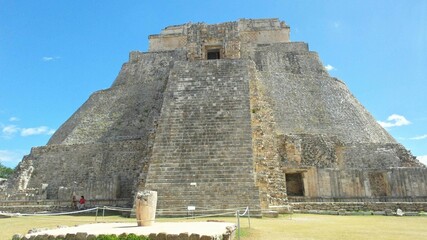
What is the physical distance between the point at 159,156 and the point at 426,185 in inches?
393

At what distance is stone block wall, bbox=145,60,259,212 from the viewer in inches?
423

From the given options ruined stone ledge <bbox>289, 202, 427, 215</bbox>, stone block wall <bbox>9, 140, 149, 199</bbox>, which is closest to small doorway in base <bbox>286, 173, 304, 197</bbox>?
ruined stone ledge <bbox>289, 202, 427, 215</bbox>

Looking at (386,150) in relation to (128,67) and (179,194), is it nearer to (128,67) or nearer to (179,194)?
(179,194)

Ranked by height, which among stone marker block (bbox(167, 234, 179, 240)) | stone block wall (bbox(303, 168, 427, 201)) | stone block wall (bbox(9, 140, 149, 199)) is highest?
stone block wall (bbox(9, 140, 149, 199))

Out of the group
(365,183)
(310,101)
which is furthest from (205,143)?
(310,101)

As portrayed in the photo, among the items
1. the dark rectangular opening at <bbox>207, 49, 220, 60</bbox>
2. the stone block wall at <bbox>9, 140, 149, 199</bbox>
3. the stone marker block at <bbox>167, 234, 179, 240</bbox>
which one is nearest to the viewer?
the stone marker block at <bbox>167, 234, 179, 240</bbox>

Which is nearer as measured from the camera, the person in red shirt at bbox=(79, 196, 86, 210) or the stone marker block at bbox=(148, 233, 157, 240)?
the stone marker block at bbox=(148, 233, 157, 240)

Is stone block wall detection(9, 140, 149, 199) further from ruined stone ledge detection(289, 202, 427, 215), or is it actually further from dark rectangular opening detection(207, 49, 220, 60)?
dark rectangular opening detection(207, 49, 220, 60)

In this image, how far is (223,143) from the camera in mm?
12469

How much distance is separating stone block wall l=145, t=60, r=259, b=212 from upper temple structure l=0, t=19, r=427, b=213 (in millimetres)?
38

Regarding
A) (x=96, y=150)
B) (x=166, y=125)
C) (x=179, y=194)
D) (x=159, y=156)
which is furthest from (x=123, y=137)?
(x=179, y=194)

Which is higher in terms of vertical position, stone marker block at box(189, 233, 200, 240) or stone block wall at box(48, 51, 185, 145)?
stone block wall at box(48, 51, 185, 145)

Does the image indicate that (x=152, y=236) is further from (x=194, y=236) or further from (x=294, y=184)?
(x=294, y=184)

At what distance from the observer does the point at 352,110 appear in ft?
65.5
